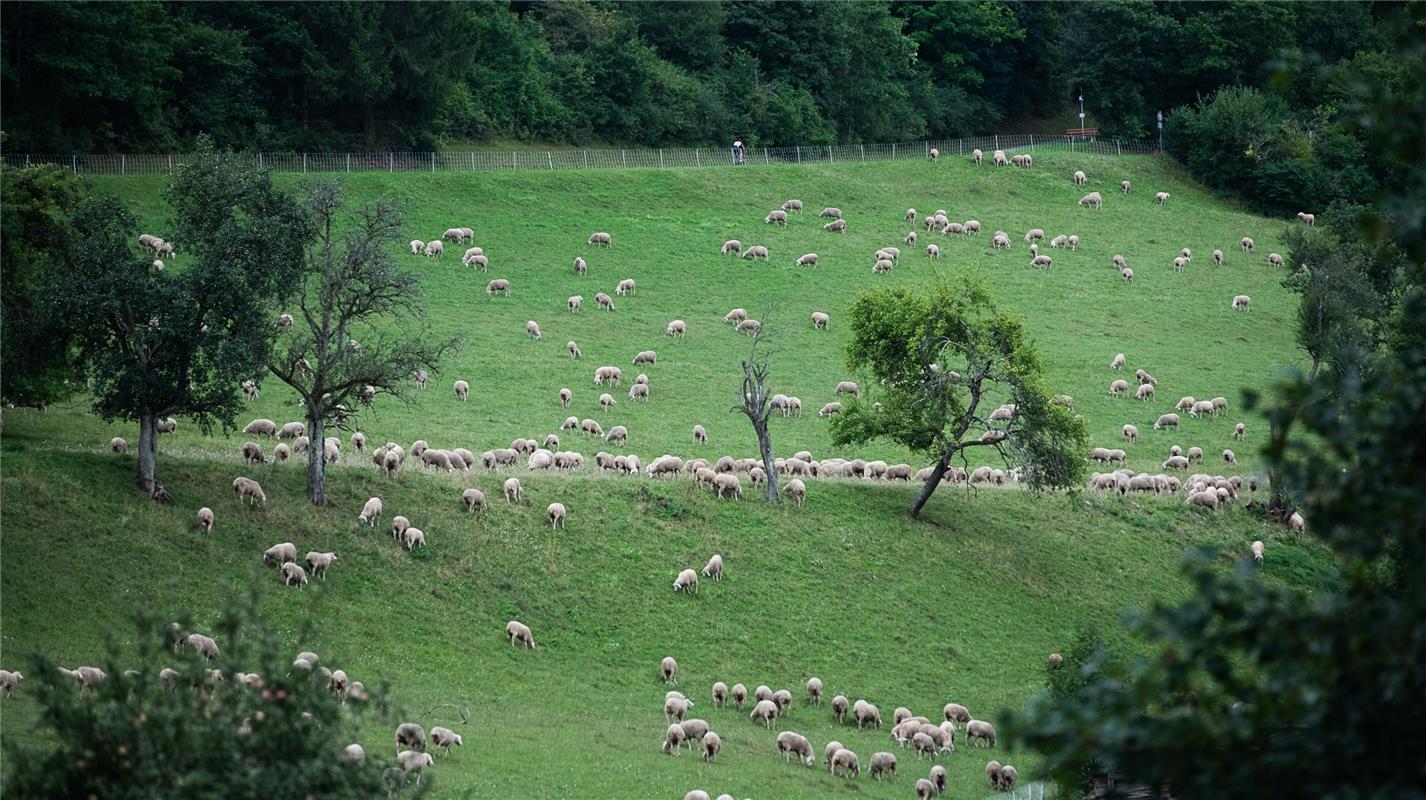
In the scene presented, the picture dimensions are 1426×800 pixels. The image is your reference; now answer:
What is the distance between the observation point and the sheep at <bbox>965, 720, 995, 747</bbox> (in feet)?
124

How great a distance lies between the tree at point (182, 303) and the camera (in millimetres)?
41500

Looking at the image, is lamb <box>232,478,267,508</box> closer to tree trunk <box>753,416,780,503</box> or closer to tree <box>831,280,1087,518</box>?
tree trunk <box>753,416,780,503</box>

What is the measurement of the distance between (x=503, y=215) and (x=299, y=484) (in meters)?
35.7

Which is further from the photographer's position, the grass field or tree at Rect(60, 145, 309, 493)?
tree at Rect(60, 145, 309, 493)

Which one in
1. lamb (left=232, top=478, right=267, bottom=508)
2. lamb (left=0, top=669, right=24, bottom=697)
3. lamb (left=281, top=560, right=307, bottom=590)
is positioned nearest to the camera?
lamb (left=0, top=669, right=24, bottom=697)

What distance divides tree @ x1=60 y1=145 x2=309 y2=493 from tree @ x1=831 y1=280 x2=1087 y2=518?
1825 centimetres

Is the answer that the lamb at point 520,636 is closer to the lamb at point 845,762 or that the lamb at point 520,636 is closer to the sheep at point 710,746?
the sheep at point 710,746

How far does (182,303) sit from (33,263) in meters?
4.61

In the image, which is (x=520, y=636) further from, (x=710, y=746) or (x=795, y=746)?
(x=795, y=746)

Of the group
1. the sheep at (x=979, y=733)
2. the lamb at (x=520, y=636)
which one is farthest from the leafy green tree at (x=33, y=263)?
the sheep at (x=979, y=733)

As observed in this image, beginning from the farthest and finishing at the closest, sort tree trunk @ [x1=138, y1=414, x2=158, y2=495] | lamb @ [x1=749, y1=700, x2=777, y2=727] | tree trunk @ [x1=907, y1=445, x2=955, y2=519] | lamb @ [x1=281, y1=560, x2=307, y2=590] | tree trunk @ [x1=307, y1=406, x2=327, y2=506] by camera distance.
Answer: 1. tree trunk @ [x1=907, y1=445, x2=955, y2=519]
2. tree trunk @ [x1=307, y1=406, x2=327, y2=506]
3. tree trunk @ [x1=138, y1=414, x2=158, y2=495]
4. lamb @ [x1=281, y1=560, x2=307, y2=590]
5. lamb @ [x1=749, y1=700, x2=777, y2=727]

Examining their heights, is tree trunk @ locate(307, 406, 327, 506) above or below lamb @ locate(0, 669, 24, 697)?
above

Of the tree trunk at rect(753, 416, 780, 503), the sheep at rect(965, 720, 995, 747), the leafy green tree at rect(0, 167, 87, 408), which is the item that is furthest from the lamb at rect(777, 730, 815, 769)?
the leafy green tree at rect(0, 167, 87, 408)

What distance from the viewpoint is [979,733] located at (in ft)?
124
